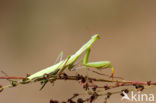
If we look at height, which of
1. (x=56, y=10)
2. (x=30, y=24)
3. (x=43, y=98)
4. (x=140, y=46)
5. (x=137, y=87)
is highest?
(x=56, y=10)

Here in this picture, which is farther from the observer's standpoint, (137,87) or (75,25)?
(75,25)

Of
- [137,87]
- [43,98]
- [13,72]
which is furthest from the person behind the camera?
[13,72]

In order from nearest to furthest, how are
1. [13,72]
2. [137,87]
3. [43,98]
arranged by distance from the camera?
1. [137,87]
2. [43,98]
3. [13,72]

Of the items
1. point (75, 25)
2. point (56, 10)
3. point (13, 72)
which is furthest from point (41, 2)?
point (13, 72)

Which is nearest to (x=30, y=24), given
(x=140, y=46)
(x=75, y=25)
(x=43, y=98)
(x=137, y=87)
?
(x=75, y=25)

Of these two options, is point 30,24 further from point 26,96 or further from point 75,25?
point 26,96

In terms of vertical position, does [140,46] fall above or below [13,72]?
above

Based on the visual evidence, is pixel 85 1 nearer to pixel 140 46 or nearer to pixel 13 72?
pixel 140 46
